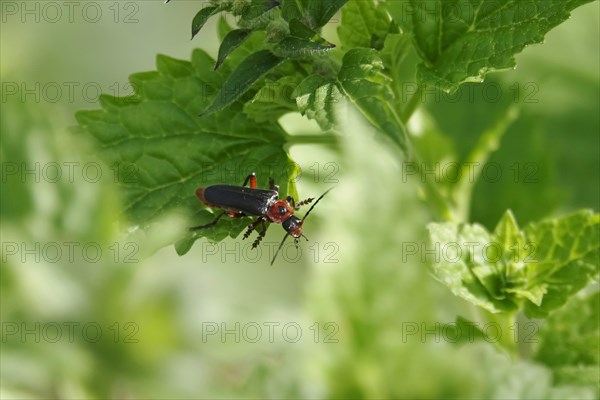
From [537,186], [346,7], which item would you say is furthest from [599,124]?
[346,7]

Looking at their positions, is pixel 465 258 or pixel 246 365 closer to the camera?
pixel 465 258

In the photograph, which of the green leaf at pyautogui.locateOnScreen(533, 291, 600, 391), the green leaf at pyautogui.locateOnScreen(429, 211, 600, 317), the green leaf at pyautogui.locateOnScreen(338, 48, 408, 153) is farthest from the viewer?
the green leaf at pyautogui.locateOnScreen(533, 291, 600, 391)

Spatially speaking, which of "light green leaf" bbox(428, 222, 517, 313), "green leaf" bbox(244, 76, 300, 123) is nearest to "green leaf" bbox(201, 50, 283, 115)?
"green leaf" bbox(244, 76, 300, 123)

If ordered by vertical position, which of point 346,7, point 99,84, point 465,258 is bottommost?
point 465,258

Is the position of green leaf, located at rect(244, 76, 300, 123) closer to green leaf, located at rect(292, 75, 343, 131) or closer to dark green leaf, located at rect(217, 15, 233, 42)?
green leaf, located at rect(292, 75, 343, 131)

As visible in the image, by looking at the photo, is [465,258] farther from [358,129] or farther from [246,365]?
[246,365]

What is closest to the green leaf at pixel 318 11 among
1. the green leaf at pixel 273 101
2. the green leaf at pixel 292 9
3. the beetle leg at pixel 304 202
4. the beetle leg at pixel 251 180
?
the green leaf at pixel 292 9

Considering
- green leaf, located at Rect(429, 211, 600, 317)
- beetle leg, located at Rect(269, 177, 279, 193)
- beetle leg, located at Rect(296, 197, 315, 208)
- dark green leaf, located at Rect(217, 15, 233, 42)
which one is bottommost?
green leaf, located at Rect(429, 211, 600, 317)
